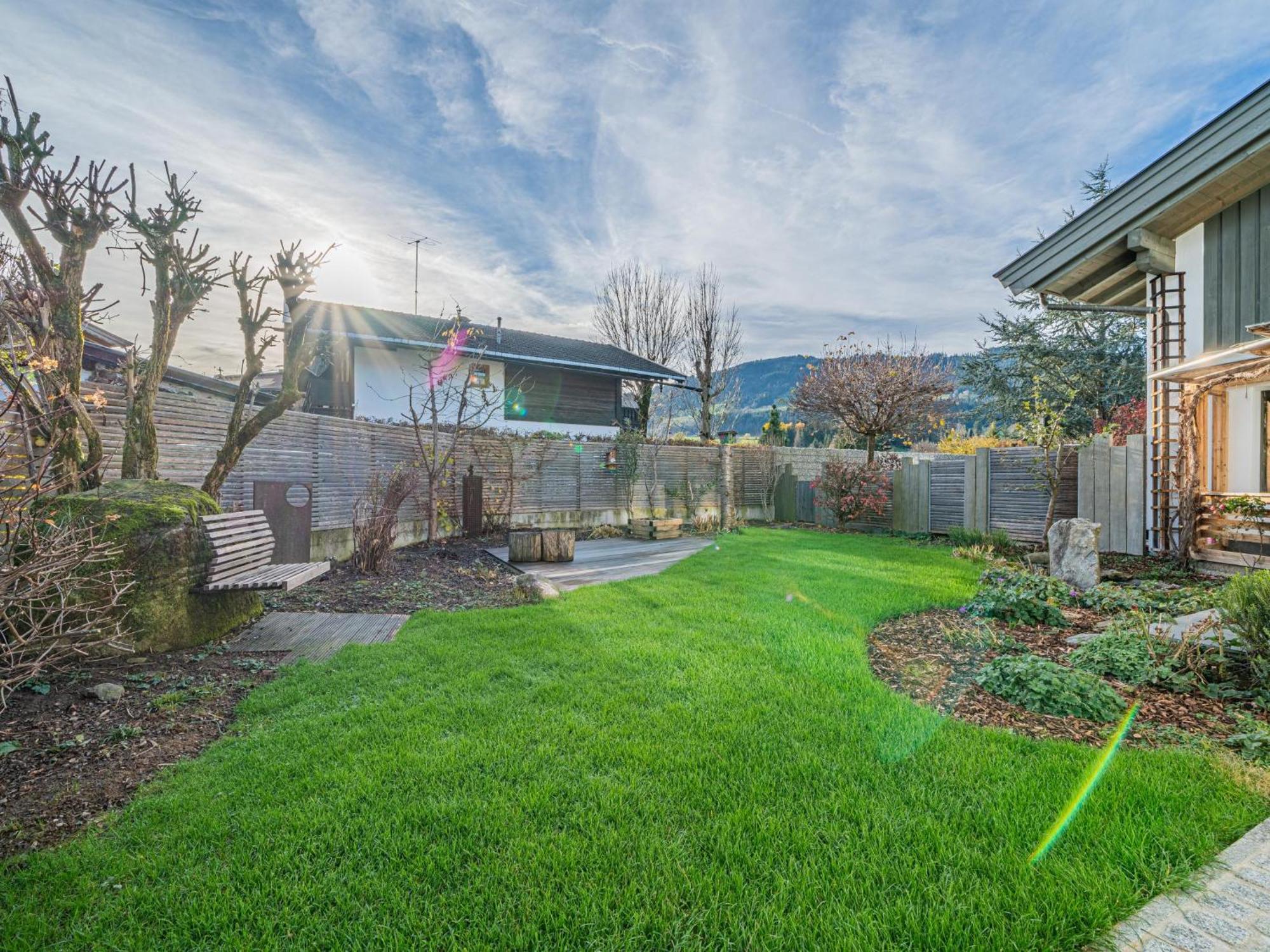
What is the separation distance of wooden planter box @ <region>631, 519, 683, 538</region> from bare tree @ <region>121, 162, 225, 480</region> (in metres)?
8.37

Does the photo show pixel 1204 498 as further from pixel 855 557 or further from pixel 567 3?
pixel 567 3

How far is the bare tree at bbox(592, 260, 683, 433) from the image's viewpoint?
82.5ft

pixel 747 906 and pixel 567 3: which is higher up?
pixel 567 3

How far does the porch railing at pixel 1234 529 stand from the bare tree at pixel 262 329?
10247mm

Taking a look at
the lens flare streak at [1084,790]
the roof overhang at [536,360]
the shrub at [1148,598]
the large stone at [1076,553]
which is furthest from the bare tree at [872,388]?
the lens flare streak at [1084,790]

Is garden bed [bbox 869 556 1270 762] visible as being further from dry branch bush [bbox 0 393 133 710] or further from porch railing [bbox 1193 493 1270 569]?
dry branch bush [bbox 0 393 133 710]

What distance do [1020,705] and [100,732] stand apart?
4.87 metres

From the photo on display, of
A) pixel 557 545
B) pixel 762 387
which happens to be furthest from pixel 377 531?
pixel 762 387

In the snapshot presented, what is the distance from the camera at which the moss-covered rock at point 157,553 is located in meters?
3.76

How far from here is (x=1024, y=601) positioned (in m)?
5.07

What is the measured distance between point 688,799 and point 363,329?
53.0ft

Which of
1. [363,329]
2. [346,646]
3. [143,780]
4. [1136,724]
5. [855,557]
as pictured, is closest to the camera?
[143,780]

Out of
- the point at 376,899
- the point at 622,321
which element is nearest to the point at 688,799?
the point at 376,899

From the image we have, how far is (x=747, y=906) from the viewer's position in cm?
166
